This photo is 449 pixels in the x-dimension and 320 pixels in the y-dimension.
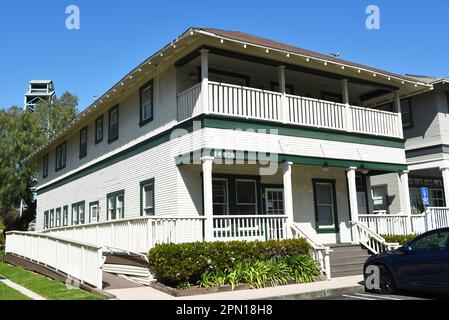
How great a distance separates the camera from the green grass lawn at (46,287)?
34.2 ft

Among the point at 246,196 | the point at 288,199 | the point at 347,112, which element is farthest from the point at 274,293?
the point at 347,112

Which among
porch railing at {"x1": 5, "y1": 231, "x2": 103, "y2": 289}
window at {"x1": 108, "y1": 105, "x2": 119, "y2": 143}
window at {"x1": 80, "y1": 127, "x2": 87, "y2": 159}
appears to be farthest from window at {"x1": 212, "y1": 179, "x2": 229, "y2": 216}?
A: window at {"x1": 80, "y1": 127, "x2": 87, "y2": 159}

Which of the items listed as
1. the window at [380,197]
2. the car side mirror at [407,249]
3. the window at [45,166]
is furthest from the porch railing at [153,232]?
the window at [45,166]

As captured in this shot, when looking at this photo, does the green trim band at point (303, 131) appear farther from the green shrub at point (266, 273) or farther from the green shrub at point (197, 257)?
the green shrub at point (266, 273)

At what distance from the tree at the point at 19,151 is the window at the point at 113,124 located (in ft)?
59.2

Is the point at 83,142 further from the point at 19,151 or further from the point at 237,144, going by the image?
the point at 19,151

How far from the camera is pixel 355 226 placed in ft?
55.4

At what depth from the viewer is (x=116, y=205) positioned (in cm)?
2031

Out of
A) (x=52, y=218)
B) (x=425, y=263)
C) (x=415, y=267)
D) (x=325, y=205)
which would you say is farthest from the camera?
(x=52, y=218)

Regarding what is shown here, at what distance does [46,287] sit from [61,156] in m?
17.6

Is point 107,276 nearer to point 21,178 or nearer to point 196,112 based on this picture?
point 196,112

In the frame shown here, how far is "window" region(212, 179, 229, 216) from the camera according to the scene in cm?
1636

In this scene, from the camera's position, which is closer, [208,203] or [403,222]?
[208,203]
